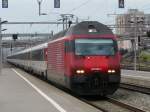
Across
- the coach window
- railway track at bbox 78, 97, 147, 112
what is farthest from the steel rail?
the coach window

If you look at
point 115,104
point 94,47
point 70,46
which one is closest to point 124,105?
point 115,104

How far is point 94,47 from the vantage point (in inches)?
790

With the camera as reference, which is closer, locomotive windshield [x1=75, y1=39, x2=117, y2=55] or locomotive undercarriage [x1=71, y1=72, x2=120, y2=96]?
locomotive undercarriage [x1=71, y1=72, x2=120, y2=96]

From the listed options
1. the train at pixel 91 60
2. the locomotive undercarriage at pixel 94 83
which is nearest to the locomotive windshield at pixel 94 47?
the train at pixel 91 60

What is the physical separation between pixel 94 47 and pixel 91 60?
25.4 inches

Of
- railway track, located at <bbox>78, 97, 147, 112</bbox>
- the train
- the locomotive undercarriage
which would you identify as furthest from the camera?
the train

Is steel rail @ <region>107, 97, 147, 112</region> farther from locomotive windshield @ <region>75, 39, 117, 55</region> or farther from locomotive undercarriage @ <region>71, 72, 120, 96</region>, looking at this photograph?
locomotive windshield @ <region>75, 39, 117, 55</region>

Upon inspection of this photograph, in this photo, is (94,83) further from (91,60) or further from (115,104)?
(115,104)

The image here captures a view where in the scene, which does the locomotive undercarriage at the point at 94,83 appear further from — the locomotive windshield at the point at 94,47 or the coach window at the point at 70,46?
the coach window at the point at 70,46

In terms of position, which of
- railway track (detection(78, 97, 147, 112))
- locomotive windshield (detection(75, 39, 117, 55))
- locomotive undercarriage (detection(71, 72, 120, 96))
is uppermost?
locomotive windshield (detection(75, 39, 117, 55))

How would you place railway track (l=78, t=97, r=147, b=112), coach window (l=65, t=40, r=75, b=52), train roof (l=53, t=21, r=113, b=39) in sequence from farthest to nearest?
train roof (l=53, t=21, r=113, b=39)
coach window (l=65, t=40, r=75, b=52)
railway track (l=78, t=97, r=147, b=112)

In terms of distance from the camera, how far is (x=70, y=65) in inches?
775

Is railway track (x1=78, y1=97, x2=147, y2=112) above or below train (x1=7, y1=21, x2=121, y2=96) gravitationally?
below

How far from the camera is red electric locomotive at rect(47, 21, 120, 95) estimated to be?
63.7 feet
